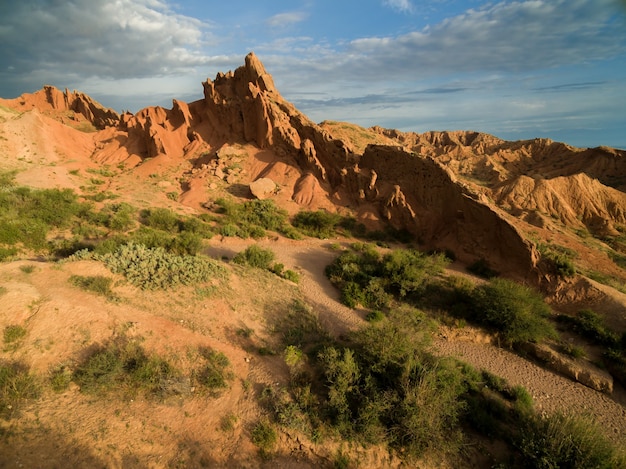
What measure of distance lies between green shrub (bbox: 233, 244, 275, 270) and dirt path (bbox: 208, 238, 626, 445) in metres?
1.44

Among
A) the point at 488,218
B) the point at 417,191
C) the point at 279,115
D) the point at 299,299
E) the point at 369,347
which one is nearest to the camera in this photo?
the point at 369,347

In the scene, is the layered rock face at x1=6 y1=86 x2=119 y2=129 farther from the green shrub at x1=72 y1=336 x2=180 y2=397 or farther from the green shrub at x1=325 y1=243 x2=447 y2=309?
the green shrub at x1=72 y1=336 x2=180 y2=397

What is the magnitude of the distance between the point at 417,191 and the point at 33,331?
2169 cm

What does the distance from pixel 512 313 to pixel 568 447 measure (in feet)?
20.4

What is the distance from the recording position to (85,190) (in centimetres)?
2458

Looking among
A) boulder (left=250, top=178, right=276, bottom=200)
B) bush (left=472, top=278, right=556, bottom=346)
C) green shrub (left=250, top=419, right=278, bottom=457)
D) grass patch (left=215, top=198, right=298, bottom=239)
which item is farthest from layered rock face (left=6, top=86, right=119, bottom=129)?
bush (left=472, top=278, right=556, bottom=346)

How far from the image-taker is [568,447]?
7.07 metres

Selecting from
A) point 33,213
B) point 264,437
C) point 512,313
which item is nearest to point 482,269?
point 512,313

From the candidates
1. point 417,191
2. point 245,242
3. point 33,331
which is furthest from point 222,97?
point 33,331

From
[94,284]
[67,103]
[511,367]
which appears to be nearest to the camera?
[94,284]

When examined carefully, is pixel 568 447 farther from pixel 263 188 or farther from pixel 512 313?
pixel 263 188

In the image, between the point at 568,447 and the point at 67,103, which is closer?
the point at 568,447

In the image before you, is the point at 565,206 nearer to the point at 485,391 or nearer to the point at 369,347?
the point at 485,391

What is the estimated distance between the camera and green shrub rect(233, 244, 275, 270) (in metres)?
15.8
